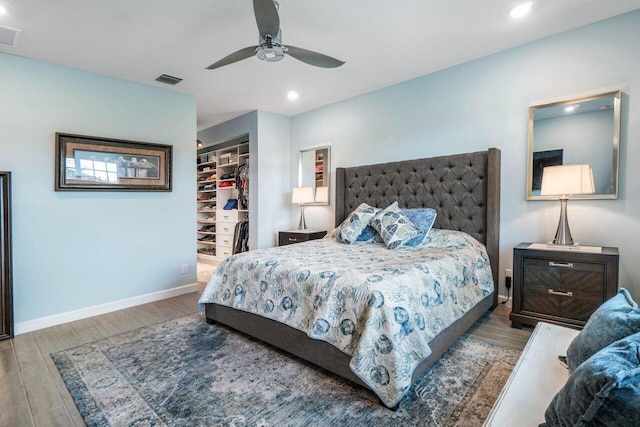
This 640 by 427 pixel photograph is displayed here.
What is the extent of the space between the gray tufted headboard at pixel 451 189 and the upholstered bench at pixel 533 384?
5.60 ft

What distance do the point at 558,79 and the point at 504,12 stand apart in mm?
912

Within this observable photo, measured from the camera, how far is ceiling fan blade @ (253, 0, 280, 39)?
186 centimetres

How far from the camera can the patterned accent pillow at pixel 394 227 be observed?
3.05 m

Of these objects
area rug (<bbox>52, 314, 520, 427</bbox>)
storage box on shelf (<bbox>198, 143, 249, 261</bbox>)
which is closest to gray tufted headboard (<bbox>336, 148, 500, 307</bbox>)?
area rug (<bbox>52, 314, 520, 427</bbox>)

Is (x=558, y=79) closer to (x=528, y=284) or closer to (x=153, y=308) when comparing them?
(x=528, y=284)

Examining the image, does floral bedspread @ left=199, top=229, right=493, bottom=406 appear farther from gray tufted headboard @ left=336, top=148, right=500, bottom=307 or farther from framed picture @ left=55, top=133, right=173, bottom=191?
framed picture @ left=55, top=133, right=173, bottom=191

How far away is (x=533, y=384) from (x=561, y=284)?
5.80 ft

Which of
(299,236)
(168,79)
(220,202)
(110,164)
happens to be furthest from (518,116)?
(220,202)

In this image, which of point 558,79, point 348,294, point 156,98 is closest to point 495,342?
point 348,294

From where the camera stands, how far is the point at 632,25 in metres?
2.54

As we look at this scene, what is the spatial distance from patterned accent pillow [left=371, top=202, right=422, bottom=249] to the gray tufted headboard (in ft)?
1.56

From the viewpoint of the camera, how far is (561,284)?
8.29 feet

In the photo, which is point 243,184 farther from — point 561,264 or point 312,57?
point 561,264

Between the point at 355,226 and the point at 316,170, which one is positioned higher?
the point at 316,170
